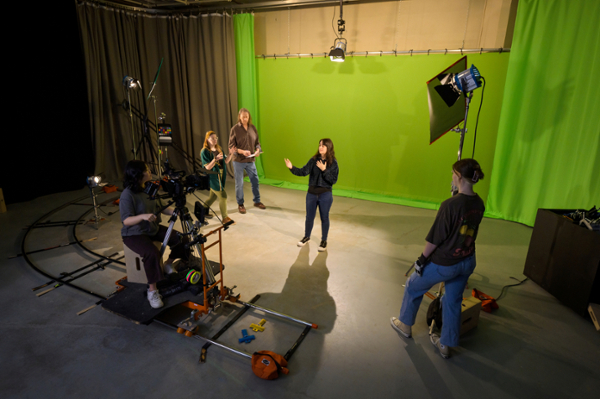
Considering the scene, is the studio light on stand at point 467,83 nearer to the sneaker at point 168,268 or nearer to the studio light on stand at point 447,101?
the studio light on stand at point 447,101

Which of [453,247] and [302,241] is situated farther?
[302,241]

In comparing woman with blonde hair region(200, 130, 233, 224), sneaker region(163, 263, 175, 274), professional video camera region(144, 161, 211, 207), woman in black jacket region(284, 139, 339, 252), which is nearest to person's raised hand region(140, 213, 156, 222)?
professional video camera region(144, 161, 211, 207)

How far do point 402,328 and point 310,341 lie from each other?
716 millimetres

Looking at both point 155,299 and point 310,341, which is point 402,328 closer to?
point 310,341

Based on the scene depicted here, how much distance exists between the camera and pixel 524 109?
15.7 feet

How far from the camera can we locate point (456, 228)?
2.19m

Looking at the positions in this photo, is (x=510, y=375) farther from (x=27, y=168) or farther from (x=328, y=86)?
(x=27, y=168)

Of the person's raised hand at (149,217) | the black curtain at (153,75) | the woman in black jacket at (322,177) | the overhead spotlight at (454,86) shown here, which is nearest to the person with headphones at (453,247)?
the overhead spotlight at (454,86)

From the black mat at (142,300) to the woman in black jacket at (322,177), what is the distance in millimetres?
1582

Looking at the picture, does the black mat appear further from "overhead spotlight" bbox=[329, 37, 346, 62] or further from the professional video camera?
"overhead spotlight" bbox=[329, 37, 346, 62]

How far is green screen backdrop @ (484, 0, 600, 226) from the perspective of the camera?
4191 millimetres

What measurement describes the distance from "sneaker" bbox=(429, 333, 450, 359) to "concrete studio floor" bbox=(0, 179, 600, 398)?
0.16 feet

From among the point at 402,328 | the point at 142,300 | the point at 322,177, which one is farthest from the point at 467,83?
the point at 142,300

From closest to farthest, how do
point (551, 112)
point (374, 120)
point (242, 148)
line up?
1. point (551, 112)
2. point (242, 148)
3. point (374, 120)
